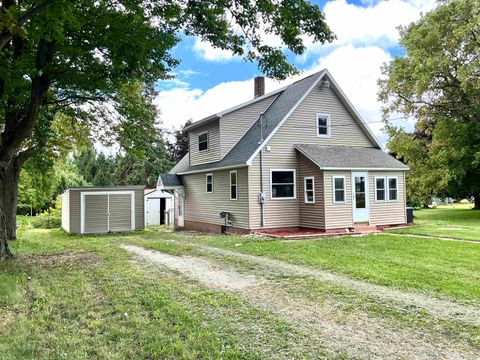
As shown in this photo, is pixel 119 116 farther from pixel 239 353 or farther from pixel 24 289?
pixel 239 353

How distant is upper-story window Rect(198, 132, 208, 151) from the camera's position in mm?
20531

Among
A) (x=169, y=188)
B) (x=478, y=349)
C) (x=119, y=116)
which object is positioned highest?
(x=119, y=116)

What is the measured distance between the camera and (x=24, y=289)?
6.98 meters

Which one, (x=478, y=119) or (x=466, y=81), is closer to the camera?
(x=466, y=81)

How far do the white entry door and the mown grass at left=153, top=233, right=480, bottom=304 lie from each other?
2.48 meters

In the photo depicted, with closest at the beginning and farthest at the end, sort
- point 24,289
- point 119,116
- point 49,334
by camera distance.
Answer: point 49,334 → point 24,289 → point 119,116

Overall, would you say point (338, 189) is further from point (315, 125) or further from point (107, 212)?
point (107, 212)

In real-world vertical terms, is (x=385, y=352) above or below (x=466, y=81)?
below

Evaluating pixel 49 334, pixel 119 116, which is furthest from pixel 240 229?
pixel 49 334

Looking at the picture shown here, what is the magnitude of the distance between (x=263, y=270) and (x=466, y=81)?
20736 mm

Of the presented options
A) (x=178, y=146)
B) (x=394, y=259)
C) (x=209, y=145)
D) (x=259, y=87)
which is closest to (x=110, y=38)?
(x=394, y=259)

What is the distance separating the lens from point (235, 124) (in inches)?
755

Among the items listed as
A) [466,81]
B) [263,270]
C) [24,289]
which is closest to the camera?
[24,289]

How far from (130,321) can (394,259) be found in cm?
707
